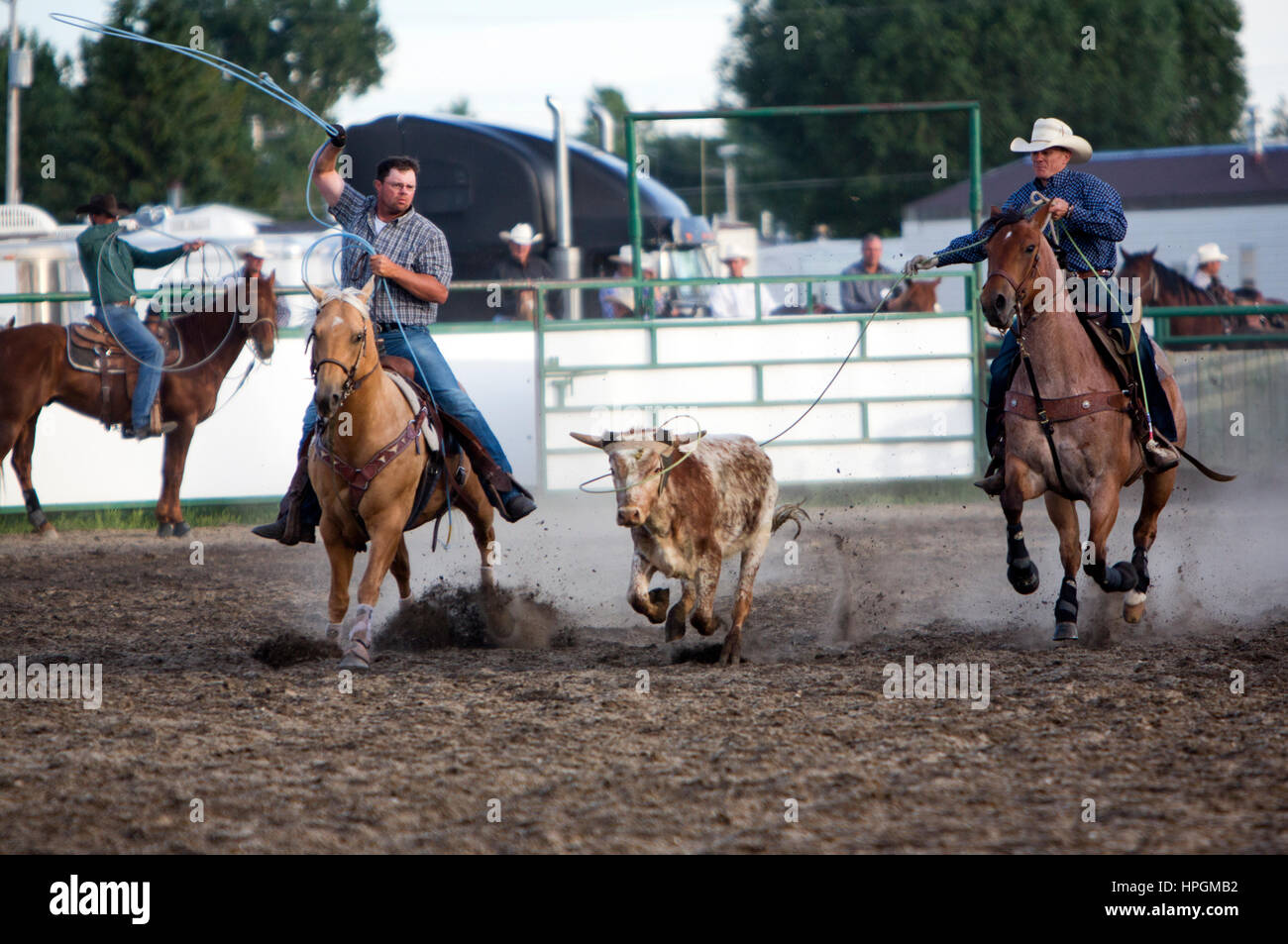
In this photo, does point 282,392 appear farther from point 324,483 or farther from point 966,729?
point 966,729

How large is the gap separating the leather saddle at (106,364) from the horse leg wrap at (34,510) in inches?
32.9

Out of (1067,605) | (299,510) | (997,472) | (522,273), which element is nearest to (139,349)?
(522,273)

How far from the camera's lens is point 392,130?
58.7 ft

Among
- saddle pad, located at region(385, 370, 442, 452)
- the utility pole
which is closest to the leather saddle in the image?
saddle pad, located at region(385, 370, 442, 452)

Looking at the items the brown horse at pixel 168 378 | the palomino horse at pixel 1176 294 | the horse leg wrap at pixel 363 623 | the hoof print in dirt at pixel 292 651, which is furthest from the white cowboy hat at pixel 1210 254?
the horse leg wrap at pixel 363 623

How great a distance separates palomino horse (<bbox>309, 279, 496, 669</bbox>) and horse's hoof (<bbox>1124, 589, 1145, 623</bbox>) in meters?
3.30

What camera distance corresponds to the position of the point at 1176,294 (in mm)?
16297

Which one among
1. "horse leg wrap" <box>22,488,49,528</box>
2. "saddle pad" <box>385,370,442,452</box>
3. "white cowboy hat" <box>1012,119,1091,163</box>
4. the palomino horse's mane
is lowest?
"horse leg wrap" <box>22,488,49,528</box>

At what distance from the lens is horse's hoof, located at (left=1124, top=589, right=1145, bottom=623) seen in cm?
713

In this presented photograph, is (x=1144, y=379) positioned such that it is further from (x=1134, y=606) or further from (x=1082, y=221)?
(x=1134, y=606)

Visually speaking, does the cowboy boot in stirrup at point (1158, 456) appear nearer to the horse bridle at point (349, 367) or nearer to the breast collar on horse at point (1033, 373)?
the breast collar on horse at point (1033, 373)

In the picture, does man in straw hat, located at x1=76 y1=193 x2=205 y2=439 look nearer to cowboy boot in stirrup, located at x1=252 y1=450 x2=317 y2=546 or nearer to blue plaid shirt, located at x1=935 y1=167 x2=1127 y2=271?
cowboy boot in stirrup, located at x1=252 y1=450 x2=317 y2=546

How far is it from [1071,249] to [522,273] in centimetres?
911

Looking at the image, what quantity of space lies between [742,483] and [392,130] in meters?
12.4
